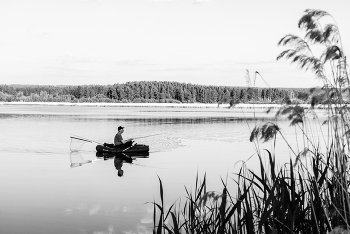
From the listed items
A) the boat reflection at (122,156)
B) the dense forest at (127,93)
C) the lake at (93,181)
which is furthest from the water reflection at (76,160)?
the dense forest at (127,93)

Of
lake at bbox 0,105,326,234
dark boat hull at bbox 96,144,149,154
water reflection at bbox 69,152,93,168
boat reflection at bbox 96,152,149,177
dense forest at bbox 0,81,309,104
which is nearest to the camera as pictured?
lake at bbox 0,105,326,234

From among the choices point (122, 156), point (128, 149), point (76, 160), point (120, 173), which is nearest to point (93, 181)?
point (120, 173)

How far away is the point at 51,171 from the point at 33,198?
16.4 feet

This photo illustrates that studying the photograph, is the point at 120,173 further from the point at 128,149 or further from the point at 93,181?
the point at 128,149

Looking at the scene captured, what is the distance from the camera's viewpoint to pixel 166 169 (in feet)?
55.7

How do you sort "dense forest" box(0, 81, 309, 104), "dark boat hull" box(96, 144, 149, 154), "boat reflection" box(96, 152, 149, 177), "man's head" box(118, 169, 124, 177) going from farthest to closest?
1. "dense forest" box(0, 81, 309, 104)
2. "dark boat hull" box(96, 144, 149, 154)
3. "boat reflection" box(96, 152, 149, 177)
4. "man's head" box(118, 169, 124, 177)

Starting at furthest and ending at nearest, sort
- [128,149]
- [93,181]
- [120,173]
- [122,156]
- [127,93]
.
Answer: [127,93], [122,156], [128,149], [120,173], [93,181]

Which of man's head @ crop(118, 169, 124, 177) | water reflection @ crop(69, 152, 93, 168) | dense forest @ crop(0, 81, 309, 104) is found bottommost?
water reflection @ crop(69, 152, 93, 168)

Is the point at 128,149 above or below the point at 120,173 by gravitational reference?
above

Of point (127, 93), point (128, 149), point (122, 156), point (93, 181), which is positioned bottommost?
point (122, 156)

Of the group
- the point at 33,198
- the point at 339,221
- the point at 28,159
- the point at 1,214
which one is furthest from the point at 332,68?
the point at 28,159

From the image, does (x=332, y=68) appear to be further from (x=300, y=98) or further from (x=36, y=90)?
(x=36, y=90)

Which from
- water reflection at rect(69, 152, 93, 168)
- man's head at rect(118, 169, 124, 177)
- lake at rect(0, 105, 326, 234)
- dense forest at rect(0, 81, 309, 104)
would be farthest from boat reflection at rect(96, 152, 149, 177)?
dense forest at rect(0, 81, 309, 104)

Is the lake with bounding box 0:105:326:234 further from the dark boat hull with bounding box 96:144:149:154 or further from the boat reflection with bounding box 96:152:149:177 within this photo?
the dark boat hull with bounding box 96:144:149:154
